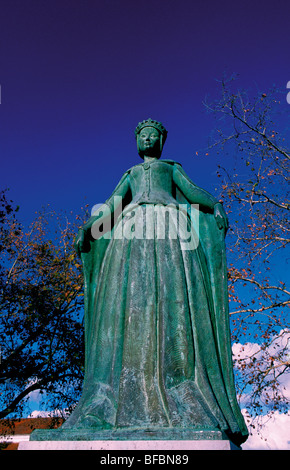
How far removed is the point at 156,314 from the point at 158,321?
75mm

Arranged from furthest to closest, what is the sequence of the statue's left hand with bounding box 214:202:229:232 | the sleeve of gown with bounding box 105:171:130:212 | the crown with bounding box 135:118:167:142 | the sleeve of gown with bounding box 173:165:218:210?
the crown with bounding box 135:118:167:142
the sleeve of gown with bounding box 105:171:130:212
the sleeve of gown with bounding box 173:165:218:210
the statue's left hand with bounding box 214:202:229:232

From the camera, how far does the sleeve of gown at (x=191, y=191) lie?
502 centimetres

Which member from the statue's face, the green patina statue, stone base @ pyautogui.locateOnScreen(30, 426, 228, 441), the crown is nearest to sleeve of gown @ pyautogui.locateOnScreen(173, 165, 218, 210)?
the green patina statue

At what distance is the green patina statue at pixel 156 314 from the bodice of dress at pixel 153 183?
13 millimetres

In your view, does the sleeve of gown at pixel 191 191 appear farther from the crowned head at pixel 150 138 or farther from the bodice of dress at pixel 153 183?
the crowned head at pixel 150 138

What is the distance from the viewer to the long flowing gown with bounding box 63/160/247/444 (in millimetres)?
3705

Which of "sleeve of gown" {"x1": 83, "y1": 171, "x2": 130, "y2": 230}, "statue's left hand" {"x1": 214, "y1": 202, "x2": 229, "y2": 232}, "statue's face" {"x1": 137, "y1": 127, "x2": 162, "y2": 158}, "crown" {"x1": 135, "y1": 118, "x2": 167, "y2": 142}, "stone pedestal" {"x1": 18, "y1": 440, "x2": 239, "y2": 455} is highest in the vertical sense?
"crown" {"x1": 135, "y1": 118, "x2": 167, "y2": 142}

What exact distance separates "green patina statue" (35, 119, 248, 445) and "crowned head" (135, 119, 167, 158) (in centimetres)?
1

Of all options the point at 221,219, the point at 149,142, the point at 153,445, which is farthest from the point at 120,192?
the point at 153,445

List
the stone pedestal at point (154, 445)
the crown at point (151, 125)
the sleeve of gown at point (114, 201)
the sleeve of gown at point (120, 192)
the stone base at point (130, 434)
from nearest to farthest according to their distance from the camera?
the stone pedestal at point (154, 445), the stone base at point (130, 434), the sleeve of gown at point (114, 201), the sleeve of gown at point (120, 192), the crown at point (151, 125)

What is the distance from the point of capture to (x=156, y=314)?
13.7 ft

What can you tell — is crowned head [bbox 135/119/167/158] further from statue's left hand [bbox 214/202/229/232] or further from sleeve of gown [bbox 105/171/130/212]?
statue's left hand [bbox 214/202/229/232]

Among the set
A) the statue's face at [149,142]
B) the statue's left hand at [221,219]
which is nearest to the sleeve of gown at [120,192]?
the statue's face at [149,142]

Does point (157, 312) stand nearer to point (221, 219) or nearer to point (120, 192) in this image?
point (221, 219)
